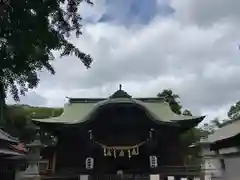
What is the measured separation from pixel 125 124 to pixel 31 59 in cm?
1490

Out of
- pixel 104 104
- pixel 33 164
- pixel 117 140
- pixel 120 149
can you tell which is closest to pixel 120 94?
pixel 104 104

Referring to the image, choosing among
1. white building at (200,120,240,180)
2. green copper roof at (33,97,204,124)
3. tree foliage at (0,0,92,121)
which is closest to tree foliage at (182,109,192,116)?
green copper roof at (33,97,204,124)

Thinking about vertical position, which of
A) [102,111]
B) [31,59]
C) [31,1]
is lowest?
[31,59]

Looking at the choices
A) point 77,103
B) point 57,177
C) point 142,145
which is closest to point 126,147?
point 142,145

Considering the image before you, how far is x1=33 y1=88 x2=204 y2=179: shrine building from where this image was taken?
1989cm

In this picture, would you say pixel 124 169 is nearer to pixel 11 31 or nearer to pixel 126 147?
pixel 126 147

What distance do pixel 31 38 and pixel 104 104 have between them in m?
14.5

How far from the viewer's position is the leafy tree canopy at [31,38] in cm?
529

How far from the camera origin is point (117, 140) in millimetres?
20344

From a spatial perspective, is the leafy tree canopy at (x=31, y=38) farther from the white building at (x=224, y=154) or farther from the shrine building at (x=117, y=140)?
the shrine building at (x=117, y=140)

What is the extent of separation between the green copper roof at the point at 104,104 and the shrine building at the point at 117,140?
6 centimetres

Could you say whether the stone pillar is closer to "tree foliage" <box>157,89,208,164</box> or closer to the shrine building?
the shrine building

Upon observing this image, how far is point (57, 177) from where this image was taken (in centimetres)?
1895

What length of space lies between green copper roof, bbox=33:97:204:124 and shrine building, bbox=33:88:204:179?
0.18 feet
